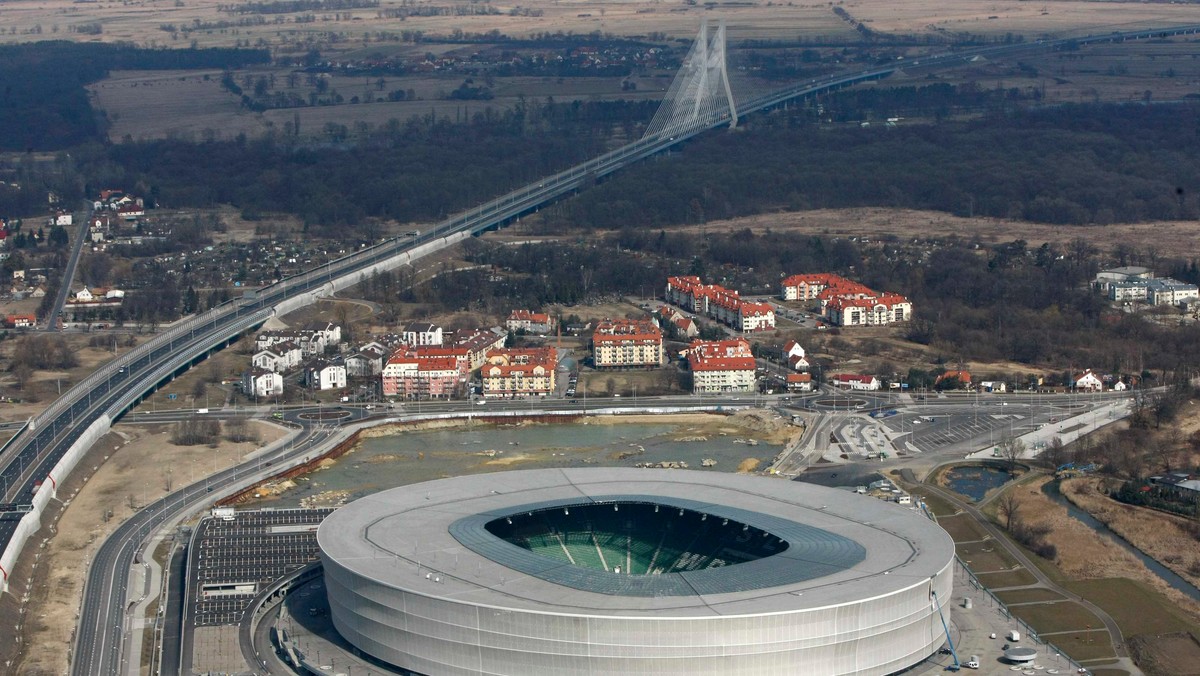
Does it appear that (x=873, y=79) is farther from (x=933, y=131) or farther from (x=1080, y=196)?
(x=1080, y=196)

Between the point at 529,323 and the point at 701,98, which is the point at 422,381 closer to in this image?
the point at 529,323

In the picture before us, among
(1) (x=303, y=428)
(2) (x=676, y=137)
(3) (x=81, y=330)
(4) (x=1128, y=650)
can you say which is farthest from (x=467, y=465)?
(2) (x=676, y=137)

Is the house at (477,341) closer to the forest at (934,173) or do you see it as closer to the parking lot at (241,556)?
the parking lot at (241,556)

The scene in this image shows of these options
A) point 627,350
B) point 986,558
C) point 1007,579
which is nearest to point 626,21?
point 627,350

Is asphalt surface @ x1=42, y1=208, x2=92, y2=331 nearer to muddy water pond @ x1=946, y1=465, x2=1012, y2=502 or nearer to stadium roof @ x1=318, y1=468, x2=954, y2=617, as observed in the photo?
stadium roof @ x1=318, y1=468, x2=954, y2=617

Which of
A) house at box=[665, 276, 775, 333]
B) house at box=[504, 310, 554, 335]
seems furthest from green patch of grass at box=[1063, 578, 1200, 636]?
house at box=[504, 310, 554, 335]

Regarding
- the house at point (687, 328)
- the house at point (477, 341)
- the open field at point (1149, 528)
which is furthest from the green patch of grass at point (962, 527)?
the house at point (687, 328)
